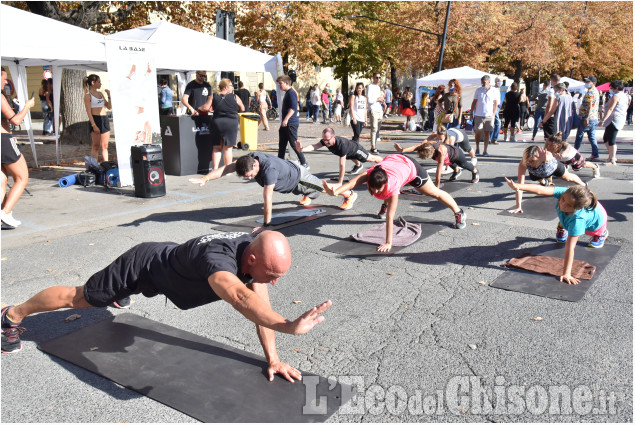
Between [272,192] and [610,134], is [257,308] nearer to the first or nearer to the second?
[272,192]

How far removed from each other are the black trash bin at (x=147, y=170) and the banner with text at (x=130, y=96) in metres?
0.75

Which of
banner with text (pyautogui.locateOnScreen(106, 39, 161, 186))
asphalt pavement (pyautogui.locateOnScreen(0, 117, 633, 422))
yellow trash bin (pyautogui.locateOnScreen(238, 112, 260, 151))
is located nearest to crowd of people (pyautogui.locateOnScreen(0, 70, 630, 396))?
asphalt pavement (pyautogui.locateOnScreen(0, 117, 633, 422))

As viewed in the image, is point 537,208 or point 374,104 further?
point 374,104

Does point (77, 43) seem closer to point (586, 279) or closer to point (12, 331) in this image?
point (12, 331)

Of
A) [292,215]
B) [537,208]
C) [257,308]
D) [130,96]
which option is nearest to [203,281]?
[257,308]

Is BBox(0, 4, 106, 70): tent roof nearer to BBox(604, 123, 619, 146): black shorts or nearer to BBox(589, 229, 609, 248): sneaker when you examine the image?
BBox(589, 229, 609, 248): sneaker

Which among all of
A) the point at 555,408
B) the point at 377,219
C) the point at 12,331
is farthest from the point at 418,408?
the point at 377,219

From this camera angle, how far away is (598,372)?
11.0 feet

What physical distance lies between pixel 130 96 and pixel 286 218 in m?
4.05

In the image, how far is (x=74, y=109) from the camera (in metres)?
14.0

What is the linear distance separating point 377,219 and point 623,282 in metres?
3.25

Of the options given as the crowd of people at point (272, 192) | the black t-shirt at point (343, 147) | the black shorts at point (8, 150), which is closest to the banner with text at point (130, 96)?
the crowd of people at point (272, 192)

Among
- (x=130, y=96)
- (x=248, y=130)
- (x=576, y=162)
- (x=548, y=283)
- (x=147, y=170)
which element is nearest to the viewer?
(x=548, y=283)

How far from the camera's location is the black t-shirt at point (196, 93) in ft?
36.9
